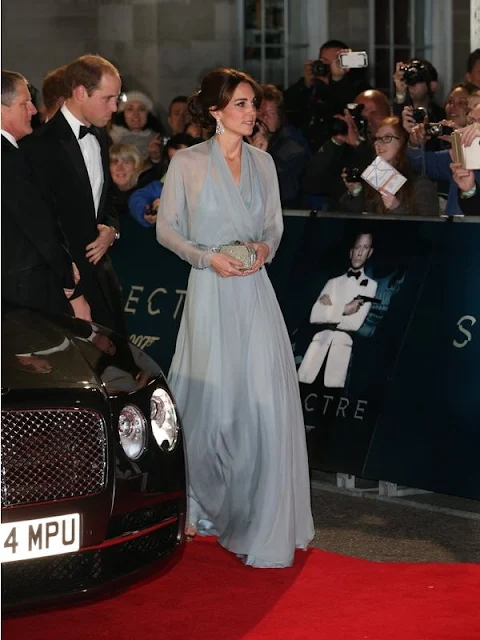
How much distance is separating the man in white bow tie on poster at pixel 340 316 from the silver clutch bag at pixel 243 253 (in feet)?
4.87

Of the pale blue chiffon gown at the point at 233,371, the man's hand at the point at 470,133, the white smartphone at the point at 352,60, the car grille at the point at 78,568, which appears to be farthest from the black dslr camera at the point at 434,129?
the car grille at the point at 78,568

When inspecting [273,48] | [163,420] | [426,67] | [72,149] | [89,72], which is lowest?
[163,420]

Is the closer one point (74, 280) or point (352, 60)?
point (74, 280)

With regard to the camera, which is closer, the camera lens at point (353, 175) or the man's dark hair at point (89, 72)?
the man's dark hair at point (89, 72)

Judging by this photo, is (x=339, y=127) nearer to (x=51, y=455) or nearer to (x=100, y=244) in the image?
(x=100, y=244)

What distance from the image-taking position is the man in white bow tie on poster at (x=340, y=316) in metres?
7.83

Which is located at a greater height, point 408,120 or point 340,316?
point 408,120

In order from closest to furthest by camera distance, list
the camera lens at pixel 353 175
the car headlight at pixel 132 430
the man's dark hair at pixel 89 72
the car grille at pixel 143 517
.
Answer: the car grille at pixel 143 517, the car headlight at pixel 132 430, the man's dark hair at pixel 89 72, the camera lens at pixel 353 175

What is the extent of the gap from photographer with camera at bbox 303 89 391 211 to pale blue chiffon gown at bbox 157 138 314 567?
2.91 m

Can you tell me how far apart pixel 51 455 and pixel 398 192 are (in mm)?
4101

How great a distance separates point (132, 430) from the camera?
534cm

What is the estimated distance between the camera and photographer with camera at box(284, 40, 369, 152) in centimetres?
1083

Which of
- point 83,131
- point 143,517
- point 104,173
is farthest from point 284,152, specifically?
point 143,517

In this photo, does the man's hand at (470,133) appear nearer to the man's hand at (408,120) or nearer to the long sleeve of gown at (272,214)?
the man's hand at (408,120)
